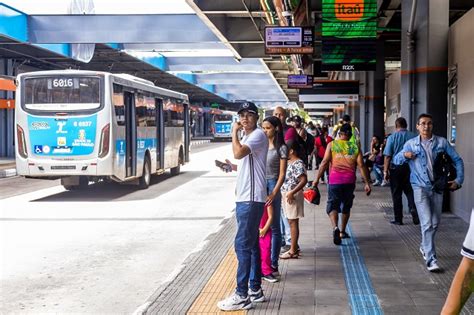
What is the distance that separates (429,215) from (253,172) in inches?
101

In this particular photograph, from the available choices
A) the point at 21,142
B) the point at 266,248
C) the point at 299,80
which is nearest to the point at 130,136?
the point at 21,142

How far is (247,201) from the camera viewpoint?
5.90m

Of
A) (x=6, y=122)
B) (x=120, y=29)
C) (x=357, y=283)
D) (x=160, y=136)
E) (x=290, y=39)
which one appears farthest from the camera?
(x=6, y=122)

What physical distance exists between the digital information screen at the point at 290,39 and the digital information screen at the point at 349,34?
123 cm

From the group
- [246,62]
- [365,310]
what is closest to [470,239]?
[365,310]

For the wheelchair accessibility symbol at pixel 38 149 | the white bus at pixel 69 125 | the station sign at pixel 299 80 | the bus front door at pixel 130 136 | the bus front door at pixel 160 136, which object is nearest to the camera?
the white bus at pixel 69 125

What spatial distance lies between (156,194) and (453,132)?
7874mm

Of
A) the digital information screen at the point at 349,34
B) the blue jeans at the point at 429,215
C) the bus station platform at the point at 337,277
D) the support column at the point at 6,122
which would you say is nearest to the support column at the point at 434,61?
the digital information screen at the point at 349,34

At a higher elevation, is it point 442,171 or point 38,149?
point 442,171

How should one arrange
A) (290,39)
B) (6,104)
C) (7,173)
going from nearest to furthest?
(290,39)
(7,173)
(6,104)

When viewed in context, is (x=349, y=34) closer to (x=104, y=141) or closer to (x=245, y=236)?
(x=104, y=141)

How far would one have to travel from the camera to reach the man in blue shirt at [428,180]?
7.41 meters

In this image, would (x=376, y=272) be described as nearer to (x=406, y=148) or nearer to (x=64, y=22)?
(x=406, y=148)

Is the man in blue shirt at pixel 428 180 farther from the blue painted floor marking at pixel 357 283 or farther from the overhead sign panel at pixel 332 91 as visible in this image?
the overhead sign panel at pixel 332 91
